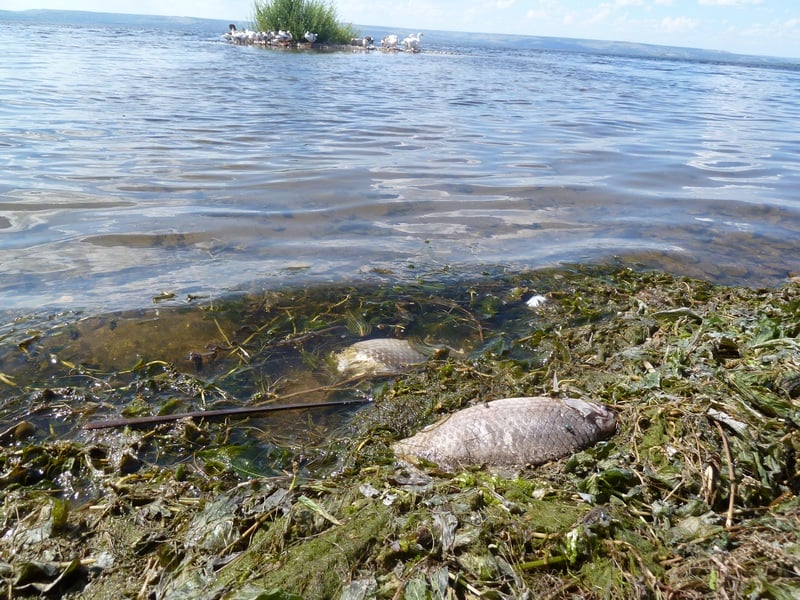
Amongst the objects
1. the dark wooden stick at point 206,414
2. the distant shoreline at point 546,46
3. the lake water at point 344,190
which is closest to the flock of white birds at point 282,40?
the lake water at point 344,190

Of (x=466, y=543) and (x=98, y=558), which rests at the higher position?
(x=466, y=543)

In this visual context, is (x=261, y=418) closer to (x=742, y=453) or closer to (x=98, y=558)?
(x=98, y=558)

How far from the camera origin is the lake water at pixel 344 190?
18.1 ft

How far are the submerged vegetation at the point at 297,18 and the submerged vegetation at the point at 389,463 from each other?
3503 centimetres

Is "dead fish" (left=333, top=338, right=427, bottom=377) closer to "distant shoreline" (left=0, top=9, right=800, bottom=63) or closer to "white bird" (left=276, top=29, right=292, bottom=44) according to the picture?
"white bird" (left=276, top=29, right=292, bottom=44)

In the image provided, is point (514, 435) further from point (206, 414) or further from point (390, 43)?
point (390, 43)

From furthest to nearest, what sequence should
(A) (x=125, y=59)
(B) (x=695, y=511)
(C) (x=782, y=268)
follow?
(A) (x=125, y=59)
(C) (x=782, y=268)
(B) (x=695, y=511)

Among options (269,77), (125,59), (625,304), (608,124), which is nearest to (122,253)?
(625,304)

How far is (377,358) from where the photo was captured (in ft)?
12.9

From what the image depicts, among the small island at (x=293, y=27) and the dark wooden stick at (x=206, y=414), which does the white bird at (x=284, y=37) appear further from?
the dark wooden stick at (x=206, y=414)

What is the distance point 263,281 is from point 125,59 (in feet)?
68.0

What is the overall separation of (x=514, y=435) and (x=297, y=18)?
37721 millimetres

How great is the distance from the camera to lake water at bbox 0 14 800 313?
550 centimetres

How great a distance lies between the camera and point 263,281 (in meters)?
5.06
